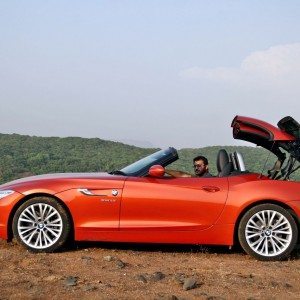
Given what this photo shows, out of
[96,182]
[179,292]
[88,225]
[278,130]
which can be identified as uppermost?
[278,130]

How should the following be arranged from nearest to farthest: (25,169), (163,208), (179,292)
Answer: (179,292) → (163,208) → (25,169)

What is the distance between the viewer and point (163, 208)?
22.4 ft

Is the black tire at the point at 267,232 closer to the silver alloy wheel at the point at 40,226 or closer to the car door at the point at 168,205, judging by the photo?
the car door at the point at 168,205

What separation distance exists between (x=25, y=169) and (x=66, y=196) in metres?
51.0

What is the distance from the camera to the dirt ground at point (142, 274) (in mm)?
5180

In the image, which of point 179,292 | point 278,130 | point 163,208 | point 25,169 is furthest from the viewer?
point 25,169

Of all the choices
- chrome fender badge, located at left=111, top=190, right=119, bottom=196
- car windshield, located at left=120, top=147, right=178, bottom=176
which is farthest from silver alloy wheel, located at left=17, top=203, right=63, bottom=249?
car windshield, located at left=120, top=147, right=178, bottom=176

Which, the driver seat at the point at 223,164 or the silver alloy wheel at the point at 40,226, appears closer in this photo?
the silver alloy wheel at the point at 40,226

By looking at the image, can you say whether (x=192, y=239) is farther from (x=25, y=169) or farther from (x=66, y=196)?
(x=25, y=169)

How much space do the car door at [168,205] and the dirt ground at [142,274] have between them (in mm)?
397

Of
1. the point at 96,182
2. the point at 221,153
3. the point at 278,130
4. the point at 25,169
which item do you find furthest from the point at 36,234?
the point at 25,169

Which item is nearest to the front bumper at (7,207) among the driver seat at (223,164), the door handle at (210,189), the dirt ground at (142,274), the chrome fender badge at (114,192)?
the dirt ground at (142,274)

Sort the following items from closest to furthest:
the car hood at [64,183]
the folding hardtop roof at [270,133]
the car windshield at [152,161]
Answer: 1. the car hood at [64,183]
2. the car windshield at [152,161]
3. the folding hardtop roof at [270,133]

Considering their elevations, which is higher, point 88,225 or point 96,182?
point 96,182
